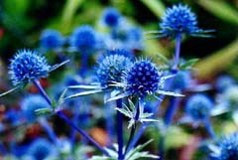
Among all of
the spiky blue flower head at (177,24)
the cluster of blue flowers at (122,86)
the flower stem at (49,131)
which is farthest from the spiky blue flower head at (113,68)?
the flower stem at (49,131)

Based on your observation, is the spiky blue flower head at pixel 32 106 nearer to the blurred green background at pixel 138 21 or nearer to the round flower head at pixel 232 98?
the round flower head at pixel 232 98

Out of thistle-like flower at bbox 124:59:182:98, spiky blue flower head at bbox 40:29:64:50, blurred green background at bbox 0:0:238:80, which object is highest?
blurred green background at bbox 0:0:238:80

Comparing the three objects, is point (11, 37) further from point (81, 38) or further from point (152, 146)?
point (81, 38)

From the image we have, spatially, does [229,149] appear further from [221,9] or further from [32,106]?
[221,9]

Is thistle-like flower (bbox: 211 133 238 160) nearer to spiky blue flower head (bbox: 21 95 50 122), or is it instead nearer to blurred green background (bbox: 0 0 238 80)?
spiky blue flower head (bbox: 21 95 50 122)

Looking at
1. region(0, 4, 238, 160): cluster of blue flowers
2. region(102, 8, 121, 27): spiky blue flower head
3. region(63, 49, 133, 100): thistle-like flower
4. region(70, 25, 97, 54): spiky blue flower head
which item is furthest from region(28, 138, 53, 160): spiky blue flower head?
region(63, 49, 133, 100): thistle-like flower

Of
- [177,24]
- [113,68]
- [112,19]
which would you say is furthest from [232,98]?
[113,68]
